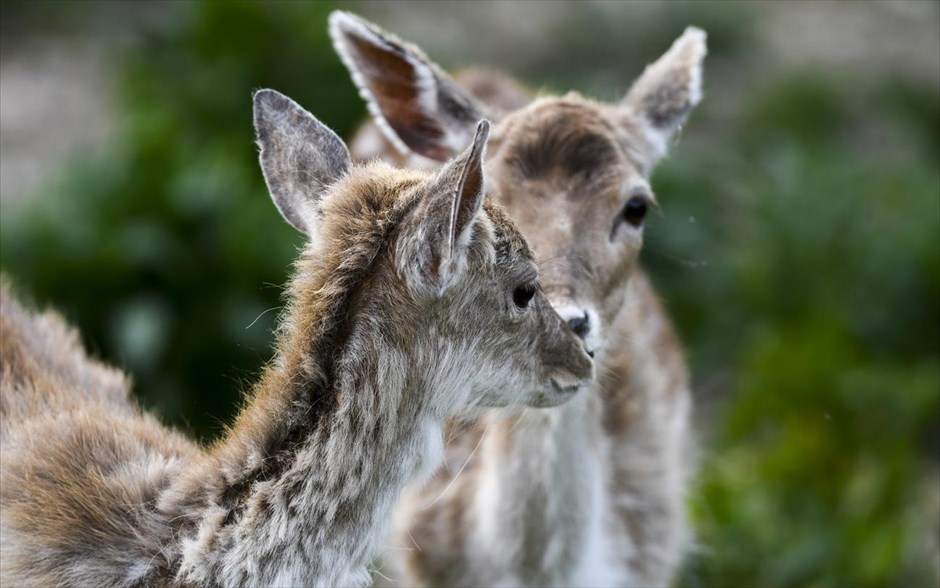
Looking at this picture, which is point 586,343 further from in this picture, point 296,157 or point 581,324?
point 296,157

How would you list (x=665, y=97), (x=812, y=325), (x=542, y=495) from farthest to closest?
1. (x=812, y=325)
2. (x=665, y=97)
3. (x=542, y=495)

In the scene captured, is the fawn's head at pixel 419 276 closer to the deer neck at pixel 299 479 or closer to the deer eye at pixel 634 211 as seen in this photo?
the deer neck at pixel 299 479

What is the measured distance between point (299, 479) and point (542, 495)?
1.67 m

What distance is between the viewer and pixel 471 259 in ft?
13.2

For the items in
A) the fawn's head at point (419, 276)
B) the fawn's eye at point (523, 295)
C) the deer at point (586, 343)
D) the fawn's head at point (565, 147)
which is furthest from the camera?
the deer at point (586, 343)

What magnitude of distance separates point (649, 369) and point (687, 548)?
80 cm

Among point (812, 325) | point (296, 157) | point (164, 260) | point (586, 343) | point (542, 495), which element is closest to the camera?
point (296, 157)

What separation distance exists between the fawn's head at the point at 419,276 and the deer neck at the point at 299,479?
7 centimetres

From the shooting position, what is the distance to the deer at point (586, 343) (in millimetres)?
5211

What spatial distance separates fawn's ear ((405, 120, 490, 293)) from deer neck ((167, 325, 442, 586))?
0.82ft

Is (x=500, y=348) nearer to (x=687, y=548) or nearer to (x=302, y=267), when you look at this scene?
(x=302, y=267)

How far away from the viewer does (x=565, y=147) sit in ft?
17.3

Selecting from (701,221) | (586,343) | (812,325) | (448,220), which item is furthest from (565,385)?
(701,221)

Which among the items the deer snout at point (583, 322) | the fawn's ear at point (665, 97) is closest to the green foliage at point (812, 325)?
the fawn's ear at point (665, 97)
